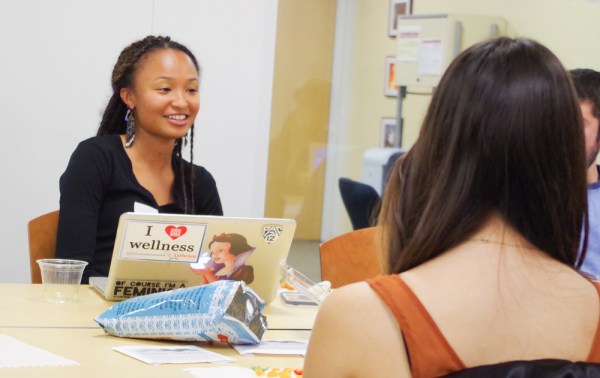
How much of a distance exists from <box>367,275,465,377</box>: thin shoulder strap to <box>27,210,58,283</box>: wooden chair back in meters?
1.92

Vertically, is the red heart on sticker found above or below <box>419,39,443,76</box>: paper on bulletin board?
below

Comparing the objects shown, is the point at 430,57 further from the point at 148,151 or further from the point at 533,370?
the point at 533,370

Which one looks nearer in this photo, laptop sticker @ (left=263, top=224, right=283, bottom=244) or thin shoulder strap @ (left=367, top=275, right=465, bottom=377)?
thin shoulder strap @ (left=367, top=275, right=465, bottom=377)

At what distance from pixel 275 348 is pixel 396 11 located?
3496 mm

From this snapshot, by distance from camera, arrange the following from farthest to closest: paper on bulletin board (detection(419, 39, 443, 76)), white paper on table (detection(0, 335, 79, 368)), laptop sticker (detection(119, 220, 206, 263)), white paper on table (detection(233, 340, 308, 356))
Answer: paper on bulletin board (detection(419, 39, 443, 76))
laptop sticker (detection(119, 220, 206, 263))
white paper on table (detection(233, 340, 308, 356))
white paper on table (detection(0, 335, 79, 368))

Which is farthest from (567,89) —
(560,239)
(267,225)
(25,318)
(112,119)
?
(112,119)

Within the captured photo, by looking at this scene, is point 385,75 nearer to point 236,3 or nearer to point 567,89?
point 236,3

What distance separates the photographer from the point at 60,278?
7.75ft

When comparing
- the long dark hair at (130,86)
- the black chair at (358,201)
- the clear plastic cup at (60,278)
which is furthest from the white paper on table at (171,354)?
the black chair at (358,201)

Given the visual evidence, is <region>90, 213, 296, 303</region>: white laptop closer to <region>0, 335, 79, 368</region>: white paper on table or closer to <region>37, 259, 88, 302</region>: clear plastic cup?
<region>37, 259, 88, 302</region>: clear plastic cup

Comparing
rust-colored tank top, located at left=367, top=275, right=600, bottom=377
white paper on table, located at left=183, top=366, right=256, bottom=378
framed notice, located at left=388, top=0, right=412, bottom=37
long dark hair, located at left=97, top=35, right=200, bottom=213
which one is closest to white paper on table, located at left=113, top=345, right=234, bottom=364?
white paper on table, located at left=183, top=366, right=256, bottom=378

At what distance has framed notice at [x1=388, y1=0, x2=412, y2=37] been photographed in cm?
518

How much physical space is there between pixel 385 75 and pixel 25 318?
11.2 ft

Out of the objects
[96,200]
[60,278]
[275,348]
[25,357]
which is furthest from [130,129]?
[25,357]
